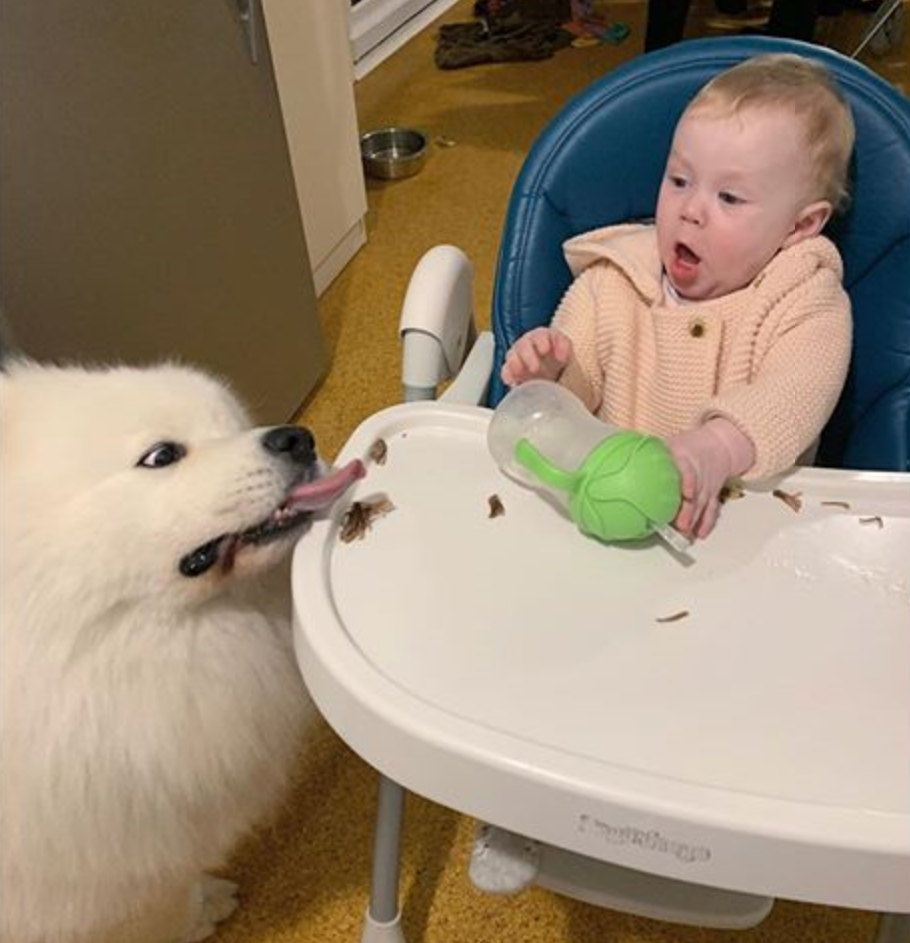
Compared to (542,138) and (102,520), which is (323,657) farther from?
(542,138)

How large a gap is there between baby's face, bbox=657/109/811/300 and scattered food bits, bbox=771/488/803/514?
26cm

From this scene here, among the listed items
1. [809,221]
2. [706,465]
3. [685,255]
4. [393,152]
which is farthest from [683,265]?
[393,152]

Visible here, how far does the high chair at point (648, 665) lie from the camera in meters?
0.52

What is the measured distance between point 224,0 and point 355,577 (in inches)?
38.6

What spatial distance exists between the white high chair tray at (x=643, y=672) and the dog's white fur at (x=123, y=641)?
0.38 ft

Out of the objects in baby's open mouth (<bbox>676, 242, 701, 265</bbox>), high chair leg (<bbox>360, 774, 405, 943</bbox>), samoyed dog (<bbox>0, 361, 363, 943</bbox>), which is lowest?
high chair leg (<bbox>360, 774, 405, 943</bbox>)

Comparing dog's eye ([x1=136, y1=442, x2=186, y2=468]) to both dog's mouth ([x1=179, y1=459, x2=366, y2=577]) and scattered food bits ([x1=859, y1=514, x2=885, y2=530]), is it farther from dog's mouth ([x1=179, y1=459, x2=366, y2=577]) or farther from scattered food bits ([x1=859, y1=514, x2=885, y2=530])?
scattered food bits ([x1=859, y1=514, x2=885, y2=530])

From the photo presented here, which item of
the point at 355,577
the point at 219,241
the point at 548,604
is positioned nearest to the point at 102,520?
the point at 355,577

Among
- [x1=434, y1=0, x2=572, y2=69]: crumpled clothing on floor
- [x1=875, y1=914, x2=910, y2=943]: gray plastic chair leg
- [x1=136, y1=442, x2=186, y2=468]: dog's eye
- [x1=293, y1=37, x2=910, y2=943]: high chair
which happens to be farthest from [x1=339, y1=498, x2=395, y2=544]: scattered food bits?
[x1=434, y1=0, x2=572, y2=69]: crumpled clothing on floor

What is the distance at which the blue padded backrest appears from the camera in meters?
0.87

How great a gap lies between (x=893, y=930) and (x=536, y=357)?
55cm

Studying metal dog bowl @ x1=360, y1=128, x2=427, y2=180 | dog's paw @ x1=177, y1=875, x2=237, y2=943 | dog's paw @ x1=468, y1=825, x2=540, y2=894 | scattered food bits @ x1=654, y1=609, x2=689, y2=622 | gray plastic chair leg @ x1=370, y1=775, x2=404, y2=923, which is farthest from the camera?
metal dog bowl @ x1=360, y1=128, x2=427, y2=180

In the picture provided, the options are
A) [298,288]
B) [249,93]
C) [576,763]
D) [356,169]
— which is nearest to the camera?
[576,763]

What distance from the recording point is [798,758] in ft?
1.75
